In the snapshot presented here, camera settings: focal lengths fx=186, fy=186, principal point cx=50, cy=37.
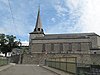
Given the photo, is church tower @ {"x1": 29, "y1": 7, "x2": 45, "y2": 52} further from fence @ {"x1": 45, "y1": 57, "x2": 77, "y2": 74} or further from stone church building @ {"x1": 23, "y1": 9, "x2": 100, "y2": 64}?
fence @ {"x1": 45, "y1": 57, "x2": 77, "y2": 74}

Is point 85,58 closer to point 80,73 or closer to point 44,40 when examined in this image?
point 44,40

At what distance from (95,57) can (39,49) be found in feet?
87.8

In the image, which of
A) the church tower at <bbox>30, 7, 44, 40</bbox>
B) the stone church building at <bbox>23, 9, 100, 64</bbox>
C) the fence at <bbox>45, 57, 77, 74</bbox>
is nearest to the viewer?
the fence at <bbox>45, 57, 77, 74</bbox>

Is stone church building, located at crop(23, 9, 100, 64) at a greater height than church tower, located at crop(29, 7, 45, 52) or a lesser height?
lesser

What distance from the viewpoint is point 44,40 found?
7969 centimetres

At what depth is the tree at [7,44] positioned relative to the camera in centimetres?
8594

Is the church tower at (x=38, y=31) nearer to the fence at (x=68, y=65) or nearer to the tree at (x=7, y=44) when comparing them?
the tree at (x=7, y=44)

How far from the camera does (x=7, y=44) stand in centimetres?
8869

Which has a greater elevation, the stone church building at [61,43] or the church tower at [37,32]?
the church tower at [37,32]

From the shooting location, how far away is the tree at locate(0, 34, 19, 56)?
282 ft

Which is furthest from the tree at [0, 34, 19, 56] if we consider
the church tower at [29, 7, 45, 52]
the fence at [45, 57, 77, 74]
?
the fence at [45, 57, 77, 74]

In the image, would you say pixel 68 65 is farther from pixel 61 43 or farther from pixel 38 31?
pixel 38 31

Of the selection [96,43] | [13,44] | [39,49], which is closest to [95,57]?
[96,43]

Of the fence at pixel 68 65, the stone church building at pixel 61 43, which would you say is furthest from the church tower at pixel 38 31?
the fence at pixel 68 65
